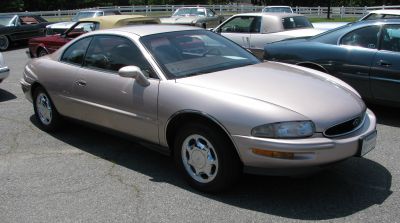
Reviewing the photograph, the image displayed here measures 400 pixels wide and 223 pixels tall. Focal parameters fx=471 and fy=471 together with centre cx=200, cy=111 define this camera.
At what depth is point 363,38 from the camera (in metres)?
6.54

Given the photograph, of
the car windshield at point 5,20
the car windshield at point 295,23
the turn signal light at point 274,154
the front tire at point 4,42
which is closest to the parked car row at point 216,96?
the turn signal light at point 274,154

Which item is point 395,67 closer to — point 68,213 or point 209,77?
point 209,77

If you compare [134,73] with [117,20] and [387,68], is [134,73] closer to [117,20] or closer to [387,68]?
[387,68]

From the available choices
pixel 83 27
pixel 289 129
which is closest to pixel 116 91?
pixel 289 129

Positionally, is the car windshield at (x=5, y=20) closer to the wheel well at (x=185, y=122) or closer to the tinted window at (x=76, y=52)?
the tinted window at (x=76, y=52)

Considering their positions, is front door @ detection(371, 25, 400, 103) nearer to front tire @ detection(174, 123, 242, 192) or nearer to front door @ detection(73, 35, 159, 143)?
front tire @ detection(174, 123, 242, 192)

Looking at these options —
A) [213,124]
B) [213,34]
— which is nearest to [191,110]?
[213,124]

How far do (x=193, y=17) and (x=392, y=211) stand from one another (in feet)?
57.6

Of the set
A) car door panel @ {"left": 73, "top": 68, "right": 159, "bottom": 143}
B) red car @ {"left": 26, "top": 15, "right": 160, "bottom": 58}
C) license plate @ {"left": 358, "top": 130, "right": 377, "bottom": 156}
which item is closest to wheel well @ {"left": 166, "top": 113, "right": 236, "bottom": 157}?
car door panel @ {"left": 73, "top": 68, "right": 159, "bottom": 143}

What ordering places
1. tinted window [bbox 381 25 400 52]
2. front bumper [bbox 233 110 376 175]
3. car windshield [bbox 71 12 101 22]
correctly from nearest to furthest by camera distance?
front bumper [bbox 233 110 376 175] → tinted window [bbox 381 25 400 52] → car windshield [bbox 71 12 101 22]

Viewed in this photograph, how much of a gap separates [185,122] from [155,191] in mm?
690

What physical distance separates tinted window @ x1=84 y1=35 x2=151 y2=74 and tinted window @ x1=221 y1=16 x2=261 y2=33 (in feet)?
19.2

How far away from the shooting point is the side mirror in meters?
4.36

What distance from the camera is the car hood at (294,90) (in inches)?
149
